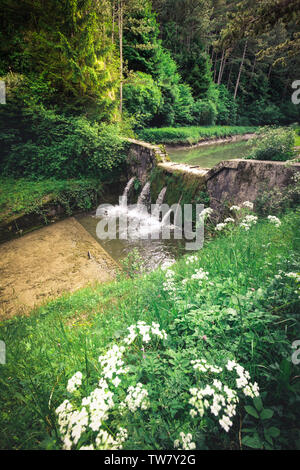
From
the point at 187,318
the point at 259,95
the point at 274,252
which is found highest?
the point at 259,95

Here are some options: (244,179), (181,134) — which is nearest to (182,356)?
(244,179)

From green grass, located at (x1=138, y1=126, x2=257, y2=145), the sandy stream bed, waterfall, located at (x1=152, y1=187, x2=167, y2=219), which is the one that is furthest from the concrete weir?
green grass, located at (x1=138, y1=126, x2=257, y2=145)

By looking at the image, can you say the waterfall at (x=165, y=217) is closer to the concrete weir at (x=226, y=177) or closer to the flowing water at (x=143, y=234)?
the flowing water at (x=143, y=234)

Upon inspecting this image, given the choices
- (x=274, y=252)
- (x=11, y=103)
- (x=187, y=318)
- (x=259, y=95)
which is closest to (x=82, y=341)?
(x=187, y=318)

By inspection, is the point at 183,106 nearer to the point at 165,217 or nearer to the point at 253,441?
the point at 165,217

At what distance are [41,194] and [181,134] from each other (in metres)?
16.3

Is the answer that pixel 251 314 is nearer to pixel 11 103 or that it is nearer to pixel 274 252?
pixel 274 252

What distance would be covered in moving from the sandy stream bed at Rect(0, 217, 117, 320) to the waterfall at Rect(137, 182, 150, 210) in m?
2.87

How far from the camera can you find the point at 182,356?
1.72 meters

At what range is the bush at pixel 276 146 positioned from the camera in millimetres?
5191

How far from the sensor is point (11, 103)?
9070 mm

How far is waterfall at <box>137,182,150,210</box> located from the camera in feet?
29.9
